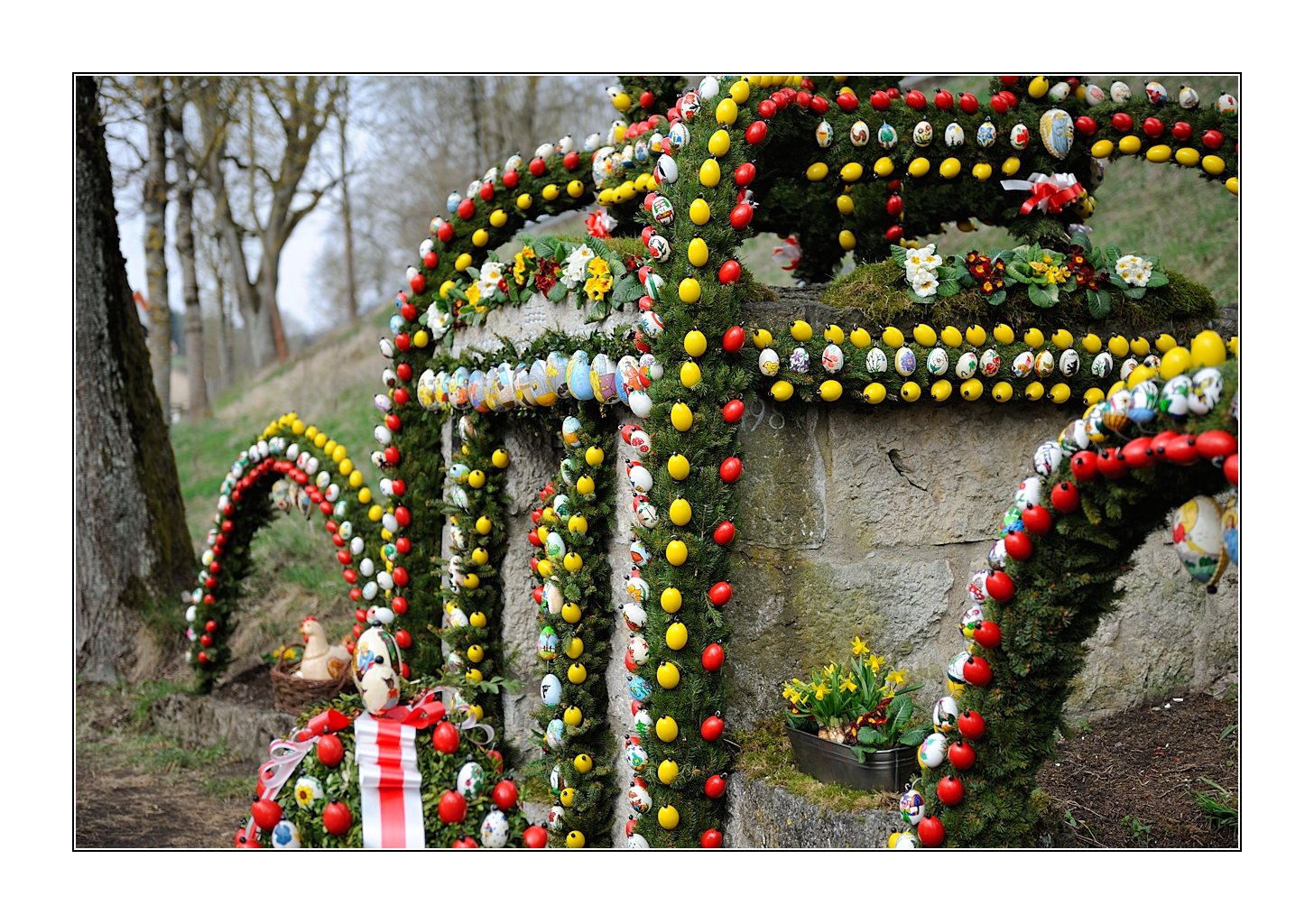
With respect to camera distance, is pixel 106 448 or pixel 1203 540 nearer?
pixel 1203 540

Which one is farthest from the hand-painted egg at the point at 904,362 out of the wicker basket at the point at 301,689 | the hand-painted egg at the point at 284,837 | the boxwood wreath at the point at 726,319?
the wicker basket at the point at 301,689

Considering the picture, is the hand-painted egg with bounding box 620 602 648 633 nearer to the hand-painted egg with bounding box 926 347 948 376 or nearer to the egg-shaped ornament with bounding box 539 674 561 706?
the egg-shaped ornament with bounding box 539 674 561 706

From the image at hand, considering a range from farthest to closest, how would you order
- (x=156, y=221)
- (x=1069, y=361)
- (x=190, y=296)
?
Answer: (x=190, y=296) → (x=156, y=221) → (x=1069, y=361)

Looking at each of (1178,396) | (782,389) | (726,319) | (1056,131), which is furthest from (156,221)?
(1178,396)

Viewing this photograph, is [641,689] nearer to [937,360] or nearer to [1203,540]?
[937,360]

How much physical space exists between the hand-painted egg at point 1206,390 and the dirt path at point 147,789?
187 inches

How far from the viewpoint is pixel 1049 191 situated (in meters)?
4.02

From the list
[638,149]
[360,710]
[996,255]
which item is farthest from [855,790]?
→ [638,149]

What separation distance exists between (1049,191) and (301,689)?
4.67m

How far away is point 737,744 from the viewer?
11.7 feet

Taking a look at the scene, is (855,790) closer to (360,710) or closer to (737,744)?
(737,744)

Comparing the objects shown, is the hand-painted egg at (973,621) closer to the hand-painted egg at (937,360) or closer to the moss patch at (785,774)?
the moss patch at (785,774)

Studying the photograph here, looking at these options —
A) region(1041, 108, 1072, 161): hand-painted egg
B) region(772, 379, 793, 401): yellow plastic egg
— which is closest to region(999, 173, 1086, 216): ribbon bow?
region(1041, 108, 1072, 161): hand-painted egg

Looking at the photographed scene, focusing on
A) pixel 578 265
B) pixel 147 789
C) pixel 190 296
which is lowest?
pixel 147 789
